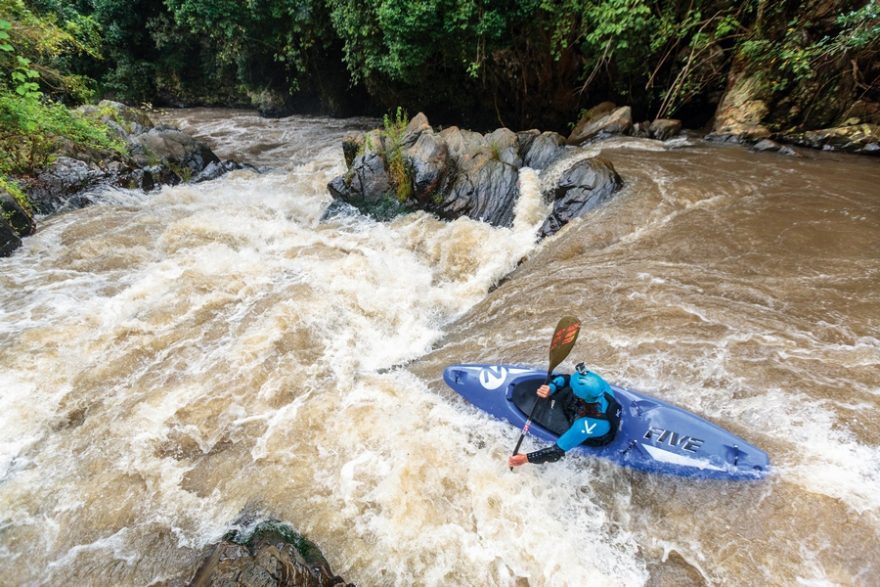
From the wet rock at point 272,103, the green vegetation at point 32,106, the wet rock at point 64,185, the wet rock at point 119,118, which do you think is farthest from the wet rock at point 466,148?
the wet rock at point 272,103

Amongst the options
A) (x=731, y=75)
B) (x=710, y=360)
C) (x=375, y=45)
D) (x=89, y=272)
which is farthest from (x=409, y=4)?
(x=710, y=360)

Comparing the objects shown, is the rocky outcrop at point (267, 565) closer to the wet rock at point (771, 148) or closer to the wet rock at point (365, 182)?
the wet rock at point (365, 182)

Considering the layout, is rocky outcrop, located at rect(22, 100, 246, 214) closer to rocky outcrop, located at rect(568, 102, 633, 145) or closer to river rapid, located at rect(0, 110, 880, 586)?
river rapid, located at rect(0, 110, 880, 586)

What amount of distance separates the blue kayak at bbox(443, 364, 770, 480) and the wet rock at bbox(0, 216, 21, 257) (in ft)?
21.3

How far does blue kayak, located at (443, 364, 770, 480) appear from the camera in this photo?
2615 millimetres

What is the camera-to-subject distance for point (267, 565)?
2.09 metres

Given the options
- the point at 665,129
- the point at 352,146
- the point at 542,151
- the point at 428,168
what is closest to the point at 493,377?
the point at 428,168

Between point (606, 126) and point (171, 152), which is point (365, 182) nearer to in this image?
point (171, 152)

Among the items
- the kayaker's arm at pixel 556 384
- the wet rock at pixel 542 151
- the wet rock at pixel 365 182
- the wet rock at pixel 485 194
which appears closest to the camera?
the kayaker's arm at pixel 556 384

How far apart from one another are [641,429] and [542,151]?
5.57 metres

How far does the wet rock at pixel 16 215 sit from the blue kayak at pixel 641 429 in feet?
22.6

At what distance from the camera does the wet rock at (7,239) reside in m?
5.45

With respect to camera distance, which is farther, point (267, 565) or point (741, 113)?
point (741, 113)

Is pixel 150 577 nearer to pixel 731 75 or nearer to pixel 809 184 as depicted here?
pixel 809 184
